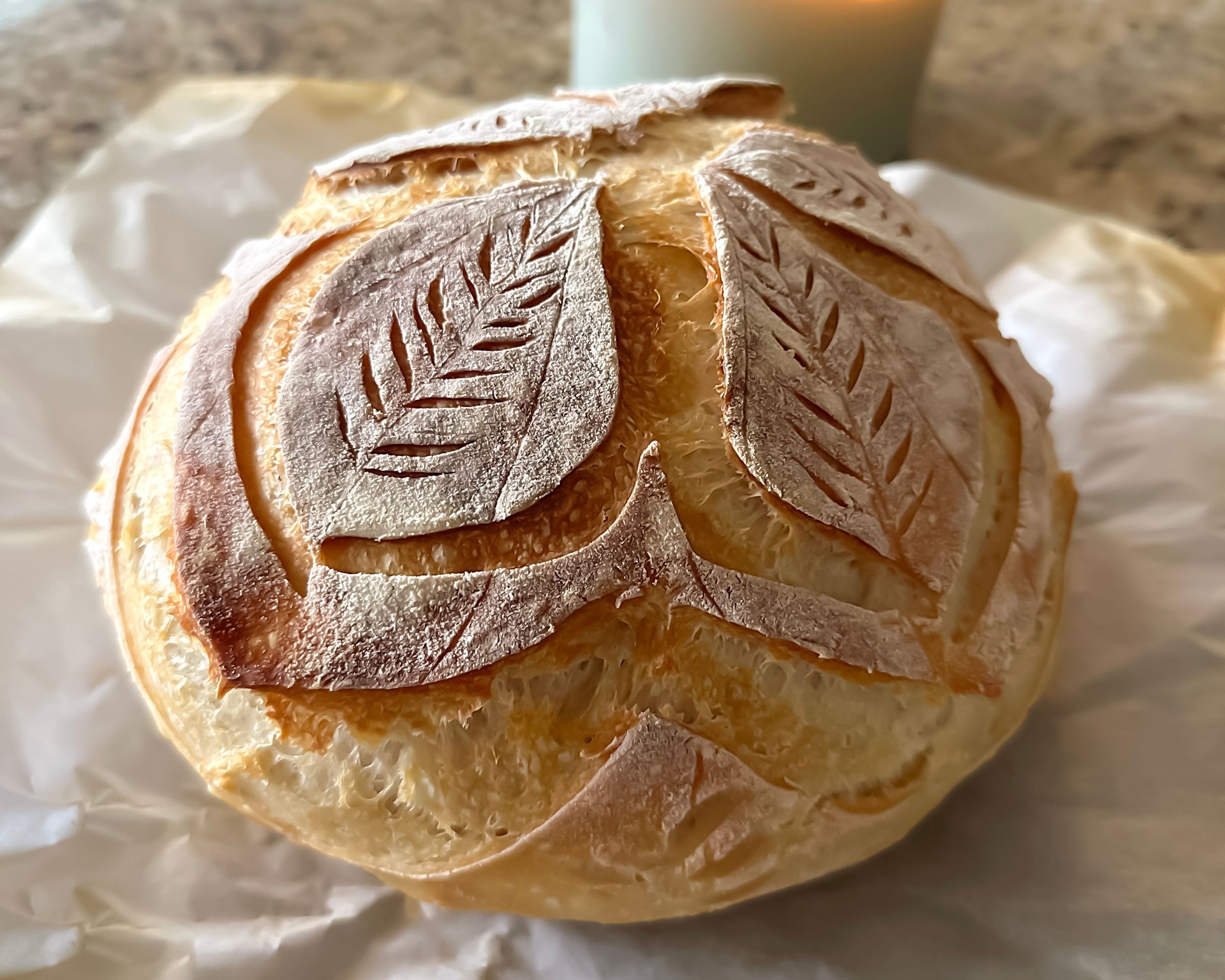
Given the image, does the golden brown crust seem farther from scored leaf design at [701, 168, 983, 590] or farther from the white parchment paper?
the white parchment paper

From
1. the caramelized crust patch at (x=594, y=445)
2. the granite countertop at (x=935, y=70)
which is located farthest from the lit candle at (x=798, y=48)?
the caramelized crust patch at (x=594, y=445)

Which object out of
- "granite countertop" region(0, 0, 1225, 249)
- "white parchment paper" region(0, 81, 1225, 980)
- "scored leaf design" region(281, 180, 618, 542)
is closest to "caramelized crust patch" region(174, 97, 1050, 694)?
"scored leaf design" region(281, 180, 618, 542)

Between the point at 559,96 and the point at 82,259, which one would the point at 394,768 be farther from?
the point at 82,259

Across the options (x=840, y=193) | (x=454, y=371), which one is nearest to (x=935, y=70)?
(x=840, y=193)

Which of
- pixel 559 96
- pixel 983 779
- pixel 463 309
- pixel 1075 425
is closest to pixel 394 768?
pixel 463 309

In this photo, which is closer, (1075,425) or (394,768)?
(394,768)

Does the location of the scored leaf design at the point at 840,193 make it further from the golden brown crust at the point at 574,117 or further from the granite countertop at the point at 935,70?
the granite countertop at the point at 935,70

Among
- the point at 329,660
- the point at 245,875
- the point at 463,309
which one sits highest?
the point at 463,309

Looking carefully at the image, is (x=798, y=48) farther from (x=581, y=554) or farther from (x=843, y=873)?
(x=843, y=873)
